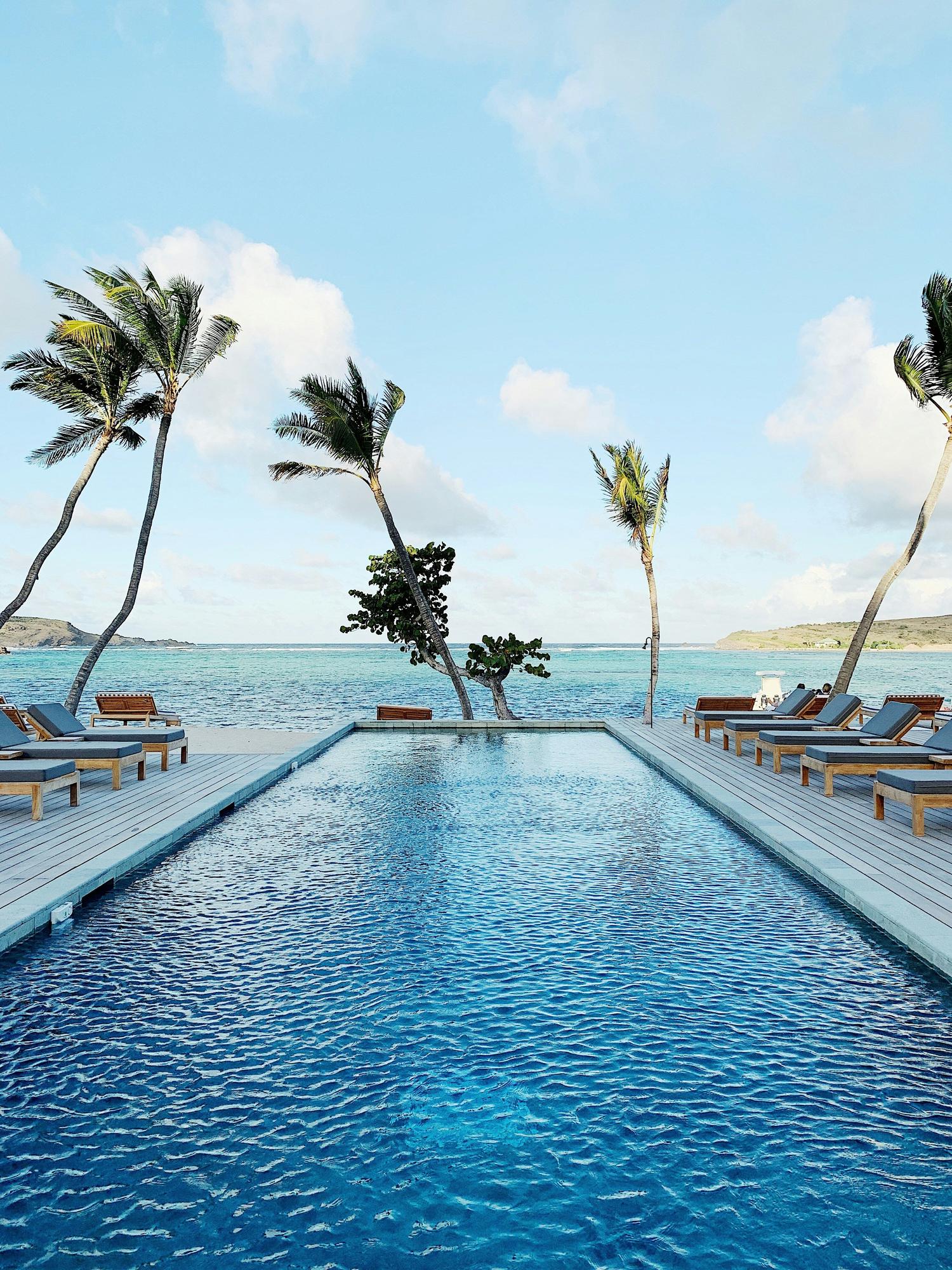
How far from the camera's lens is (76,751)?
8.91 m

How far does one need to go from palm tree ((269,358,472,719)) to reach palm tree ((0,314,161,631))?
9.34ft

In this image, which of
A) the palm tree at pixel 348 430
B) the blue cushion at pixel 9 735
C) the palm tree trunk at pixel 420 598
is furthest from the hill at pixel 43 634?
the blue cushion at pixel 9 735

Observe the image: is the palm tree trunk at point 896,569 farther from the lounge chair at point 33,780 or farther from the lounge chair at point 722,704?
the lounge chair at point 33,780

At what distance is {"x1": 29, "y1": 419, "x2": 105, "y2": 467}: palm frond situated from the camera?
56.6 ft

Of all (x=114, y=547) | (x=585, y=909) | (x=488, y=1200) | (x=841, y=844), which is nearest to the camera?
(x=488, y=1200)

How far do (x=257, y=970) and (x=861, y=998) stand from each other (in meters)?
3.06

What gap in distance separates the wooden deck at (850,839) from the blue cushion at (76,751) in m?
6.29

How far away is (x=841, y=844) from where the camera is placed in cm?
653

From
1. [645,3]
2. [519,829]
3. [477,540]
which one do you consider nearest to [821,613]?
[477,540]

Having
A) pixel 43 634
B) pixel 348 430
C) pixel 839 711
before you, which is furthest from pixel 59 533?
pixel 43 634

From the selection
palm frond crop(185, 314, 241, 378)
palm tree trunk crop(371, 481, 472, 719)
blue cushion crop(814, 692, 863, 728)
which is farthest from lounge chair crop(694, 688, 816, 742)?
palm frond crop(185, 314, 241, 378)

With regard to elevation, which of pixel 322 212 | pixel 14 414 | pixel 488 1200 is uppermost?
pixel 322 212

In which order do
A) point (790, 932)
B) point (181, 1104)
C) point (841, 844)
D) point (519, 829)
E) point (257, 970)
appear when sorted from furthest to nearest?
point (519, 829)
point (841, 844)
point (790, 932)
point (257, 970)
point (181, 1104)

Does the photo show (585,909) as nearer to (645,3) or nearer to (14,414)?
(645,3)
